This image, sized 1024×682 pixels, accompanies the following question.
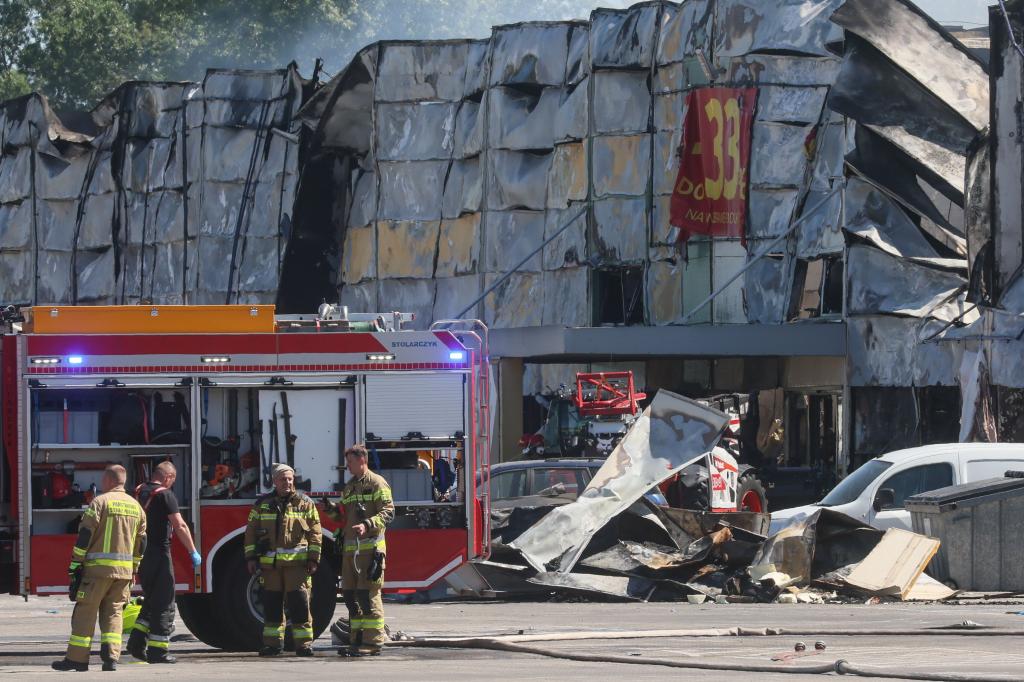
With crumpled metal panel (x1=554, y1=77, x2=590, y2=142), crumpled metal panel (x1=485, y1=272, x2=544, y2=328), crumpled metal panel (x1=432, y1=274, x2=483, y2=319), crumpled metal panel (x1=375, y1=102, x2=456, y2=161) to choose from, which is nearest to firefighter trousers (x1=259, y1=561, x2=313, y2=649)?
crumpled metal panel (x1=554, y1=77, x2=590, y2=142)

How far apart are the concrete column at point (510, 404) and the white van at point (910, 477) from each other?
15.5 m

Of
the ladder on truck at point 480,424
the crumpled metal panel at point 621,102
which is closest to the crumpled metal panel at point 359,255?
the crumpled metal panel at point 621,102

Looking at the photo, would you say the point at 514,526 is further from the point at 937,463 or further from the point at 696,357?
the point at 696,357

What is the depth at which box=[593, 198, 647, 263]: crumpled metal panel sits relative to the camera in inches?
1426

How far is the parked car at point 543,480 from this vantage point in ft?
67.9

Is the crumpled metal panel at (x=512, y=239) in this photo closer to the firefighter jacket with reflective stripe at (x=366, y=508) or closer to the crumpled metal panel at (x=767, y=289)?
the crumpled metal panel at (x=767, y=289)

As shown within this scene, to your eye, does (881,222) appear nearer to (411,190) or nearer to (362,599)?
(411,190)

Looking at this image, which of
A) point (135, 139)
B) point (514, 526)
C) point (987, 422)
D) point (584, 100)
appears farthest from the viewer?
point (135, 139)

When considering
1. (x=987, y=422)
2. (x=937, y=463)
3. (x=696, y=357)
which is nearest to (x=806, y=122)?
(x=696, y=357)

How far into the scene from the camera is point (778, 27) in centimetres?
3403

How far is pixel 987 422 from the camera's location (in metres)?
25.3

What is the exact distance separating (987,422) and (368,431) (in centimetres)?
1354

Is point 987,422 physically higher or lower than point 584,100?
lower

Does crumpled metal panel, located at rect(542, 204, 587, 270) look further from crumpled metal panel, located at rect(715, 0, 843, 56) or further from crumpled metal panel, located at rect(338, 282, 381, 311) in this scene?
crumpled metal panel, located at rect(338, 282, 381, 311)
